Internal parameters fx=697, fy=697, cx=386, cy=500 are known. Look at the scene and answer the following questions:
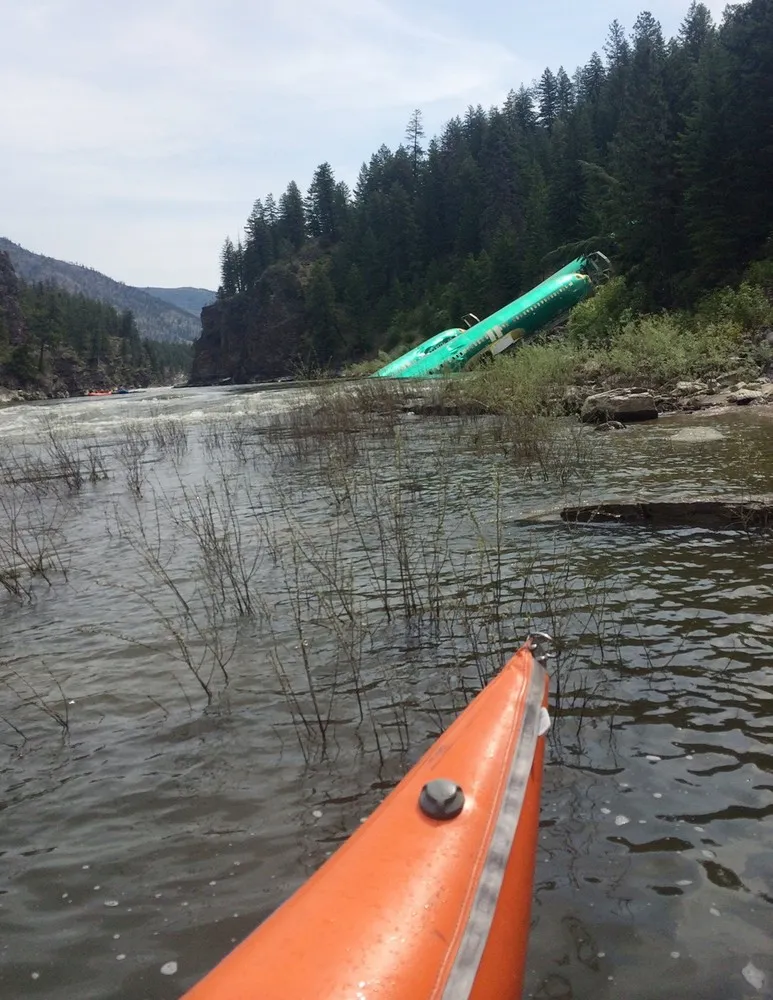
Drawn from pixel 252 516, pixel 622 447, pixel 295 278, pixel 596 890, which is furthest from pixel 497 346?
pixel 295 278

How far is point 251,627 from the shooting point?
225 inches

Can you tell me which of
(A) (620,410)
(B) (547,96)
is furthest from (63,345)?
(A) (620,410)

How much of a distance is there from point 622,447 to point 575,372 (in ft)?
28.7

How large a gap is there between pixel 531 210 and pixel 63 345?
3623 inches

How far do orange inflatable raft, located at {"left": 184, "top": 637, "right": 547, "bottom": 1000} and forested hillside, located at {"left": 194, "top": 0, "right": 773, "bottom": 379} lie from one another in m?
28.2

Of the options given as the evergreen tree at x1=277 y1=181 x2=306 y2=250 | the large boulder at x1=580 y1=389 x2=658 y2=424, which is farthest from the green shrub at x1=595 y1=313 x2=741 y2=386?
the evergreen tree at x1=277 y1=181 x2=306 y2=250

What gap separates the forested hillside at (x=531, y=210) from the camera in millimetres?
26734

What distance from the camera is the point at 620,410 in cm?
1569

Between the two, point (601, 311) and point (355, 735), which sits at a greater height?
point (601, 311)

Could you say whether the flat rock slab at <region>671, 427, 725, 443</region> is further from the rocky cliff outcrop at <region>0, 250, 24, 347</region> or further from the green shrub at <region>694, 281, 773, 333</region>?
the rocky cliff outcrop at <region>0, 250, 24, 347</region>

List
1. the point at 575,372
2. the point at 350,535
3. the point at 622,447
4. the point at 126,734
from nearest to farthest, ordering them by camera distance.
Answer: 1. the point at 126,734
2. the point at 350,535
3. the point at 622,447
4. the point at 575,372

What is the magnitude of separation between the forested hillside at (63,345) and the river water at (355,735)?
103001mm

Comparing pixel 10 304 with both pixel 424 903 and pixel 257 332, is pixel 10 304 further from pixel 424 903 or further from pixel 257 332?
pixel 424 903

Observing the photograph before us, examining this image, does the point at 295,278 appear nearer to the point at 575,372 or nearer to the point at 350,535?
the point at 575,372
